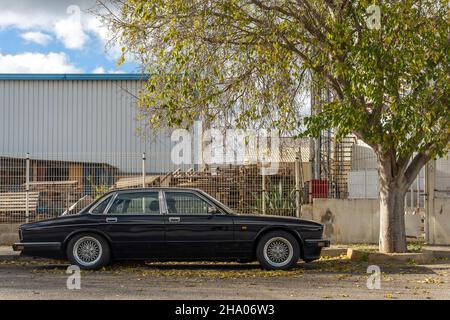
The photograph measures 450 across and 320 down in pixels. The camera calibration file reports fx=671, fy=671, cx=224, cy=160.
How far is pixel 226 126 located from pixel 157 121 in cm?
167

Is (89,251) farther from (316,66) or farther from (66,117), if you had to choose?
(66,117)

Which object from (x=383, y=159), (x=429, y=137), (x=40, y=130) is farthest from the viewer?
(x=40, y=130)

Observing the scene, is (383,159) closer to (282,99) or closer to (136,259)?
(282,99)

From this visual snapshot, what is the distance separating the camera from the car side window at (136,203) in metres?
12.0

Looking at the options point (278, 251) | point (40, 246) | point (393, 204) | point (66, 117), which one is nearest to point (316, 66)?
point (393, 204)

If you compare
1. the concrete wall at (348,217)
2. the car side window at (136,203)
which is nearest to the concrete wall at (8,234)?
the car side window at (136,203)

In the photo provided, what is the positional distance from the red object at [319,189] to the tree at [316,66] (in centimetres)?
334

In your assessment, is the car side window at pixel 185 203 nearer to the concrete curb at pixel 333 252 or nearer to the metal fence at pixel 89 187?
the concrete curb at pixel 333 252

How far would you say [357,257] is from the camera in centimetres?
1390

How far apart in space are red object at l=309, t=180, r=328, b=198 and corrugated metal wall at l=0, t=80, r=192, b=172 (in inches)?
440

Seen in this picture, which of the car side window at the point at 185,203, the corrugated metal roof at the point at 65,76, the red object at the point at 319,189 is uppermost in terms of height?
the corrugated metal roof at the point at 65,76

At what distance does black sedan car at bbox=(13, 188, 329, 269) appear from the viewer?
11.8 meters

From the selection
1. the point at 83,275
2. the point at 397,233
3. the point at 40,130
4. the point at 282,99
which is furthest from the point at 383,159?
the point at 40,130

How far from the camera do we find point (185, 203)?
12.2 meters
